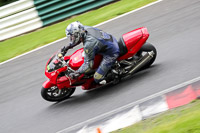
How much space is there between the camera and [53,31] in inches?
467

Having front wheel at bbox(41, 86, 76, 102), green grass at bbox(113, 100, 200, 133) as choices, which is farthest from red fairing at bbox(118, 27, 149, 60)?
green grass at bbox(113, 100, 200, 133)

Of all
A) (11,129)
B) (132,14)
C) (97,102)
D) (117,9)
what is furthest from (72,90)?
(117,9)

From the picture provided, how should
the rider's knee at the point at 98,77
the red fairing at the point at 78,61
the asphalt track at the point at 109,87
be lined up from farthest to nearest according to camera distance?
the red fairing at the point at 78,61, the rider's knee at the point at 98,77, the asphalt track at the point at 109,87

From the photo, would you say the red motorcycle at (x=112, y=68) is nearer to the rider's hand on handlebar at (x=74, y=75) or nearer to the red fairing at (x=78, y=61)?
the red fairing at (x=78, y=61)

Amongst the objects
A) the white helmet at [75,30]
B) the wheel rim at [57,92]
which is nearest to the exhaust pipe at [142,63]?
the white helmet at [75,30]

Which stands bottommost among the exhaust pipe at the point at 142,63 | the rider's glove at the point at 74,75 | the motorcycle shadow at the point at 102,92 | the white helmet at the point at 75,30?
the motorcycle shadow at the point at 102,92

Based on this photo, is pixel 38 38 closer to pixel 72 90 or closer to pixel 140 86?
pixel 72 90

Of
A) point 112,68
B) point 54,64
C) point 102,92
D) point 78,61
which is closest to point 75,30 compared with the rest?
point 78,61

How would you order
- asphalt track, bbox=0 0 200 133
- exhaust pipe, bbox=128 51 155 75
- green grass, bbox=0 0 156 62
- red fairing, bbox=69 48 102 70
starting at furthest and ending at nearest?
1. green grass, bbox=0 0 156 62
2. exhaust pipe, bbox=128 51 155 75
3. red fairing, bbox=69 48 102 70
4. asphalt track, bbox=0 0 200 133

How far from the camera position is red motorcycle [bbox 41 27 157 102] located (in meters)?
6.80

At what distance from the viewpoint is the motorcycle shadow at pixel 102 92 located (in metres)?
6.98

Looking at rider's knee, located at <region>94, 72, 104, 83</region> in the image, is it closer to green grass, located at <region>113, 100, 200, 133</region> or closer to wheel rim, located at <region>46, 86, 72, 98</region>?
wheel rim, located at <region>46, 86, 72, 98</region>

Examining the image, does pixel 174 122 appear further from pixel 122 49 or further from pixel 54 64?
pixel 54 64

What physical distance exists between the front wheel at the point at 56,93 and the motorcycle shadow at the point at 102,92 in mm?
105
